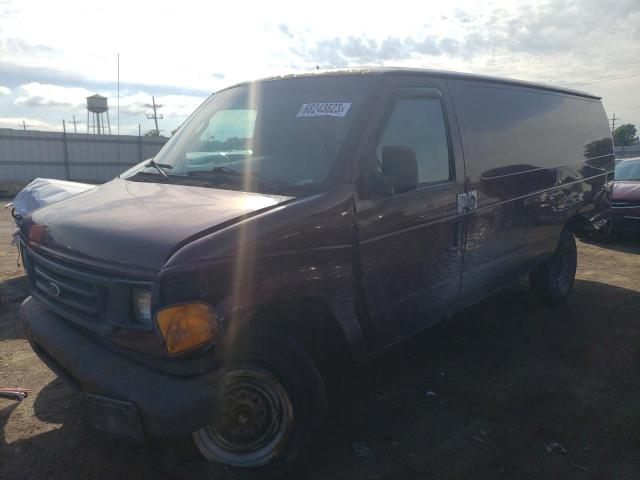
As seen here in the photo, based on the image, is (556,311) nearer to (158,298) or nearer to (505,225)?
(505,225)

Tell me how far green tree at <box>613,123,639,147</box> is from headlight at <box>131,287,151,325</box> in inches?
2750

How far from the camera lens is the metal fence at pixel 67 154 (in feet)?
76.1

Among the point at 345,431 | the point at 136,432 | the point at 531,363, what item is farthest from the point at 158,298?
the point at 531,363

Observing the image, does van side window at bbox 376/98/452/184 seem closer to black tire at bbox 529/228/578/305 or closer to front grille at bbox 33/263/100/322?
front grille at bbox 33/263/100/322

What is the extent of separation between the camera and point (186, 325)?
224 cm

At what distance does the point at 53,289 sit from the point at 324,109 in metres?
1.92

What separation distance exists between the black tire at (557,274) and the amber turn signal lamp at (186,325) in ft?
14.5

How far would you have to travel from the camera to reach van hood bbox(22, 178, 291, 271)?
238 cm

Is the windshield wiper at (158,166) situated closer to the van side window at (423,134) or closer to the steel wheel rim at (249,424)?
the van side window at (423,134)

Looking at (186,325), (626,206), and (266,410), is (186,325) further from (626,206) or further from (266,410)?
(626,206)

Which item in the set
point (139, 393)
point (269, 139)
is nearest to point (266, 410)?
point (139, 393)

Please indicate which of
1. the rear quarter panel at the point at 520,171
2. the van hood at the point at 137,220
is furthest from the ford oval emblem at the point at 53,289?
the rear quarter panel at the point at 520,171

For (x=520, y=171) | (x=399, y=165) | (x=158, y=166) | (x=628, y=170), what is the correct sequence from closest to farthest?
1. (x=399, y=165)
2. (x=158, y=166)
3. (x=520, y=171)
4. (x=628, y=170)

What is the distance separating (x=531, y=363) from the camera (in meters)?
4.41
